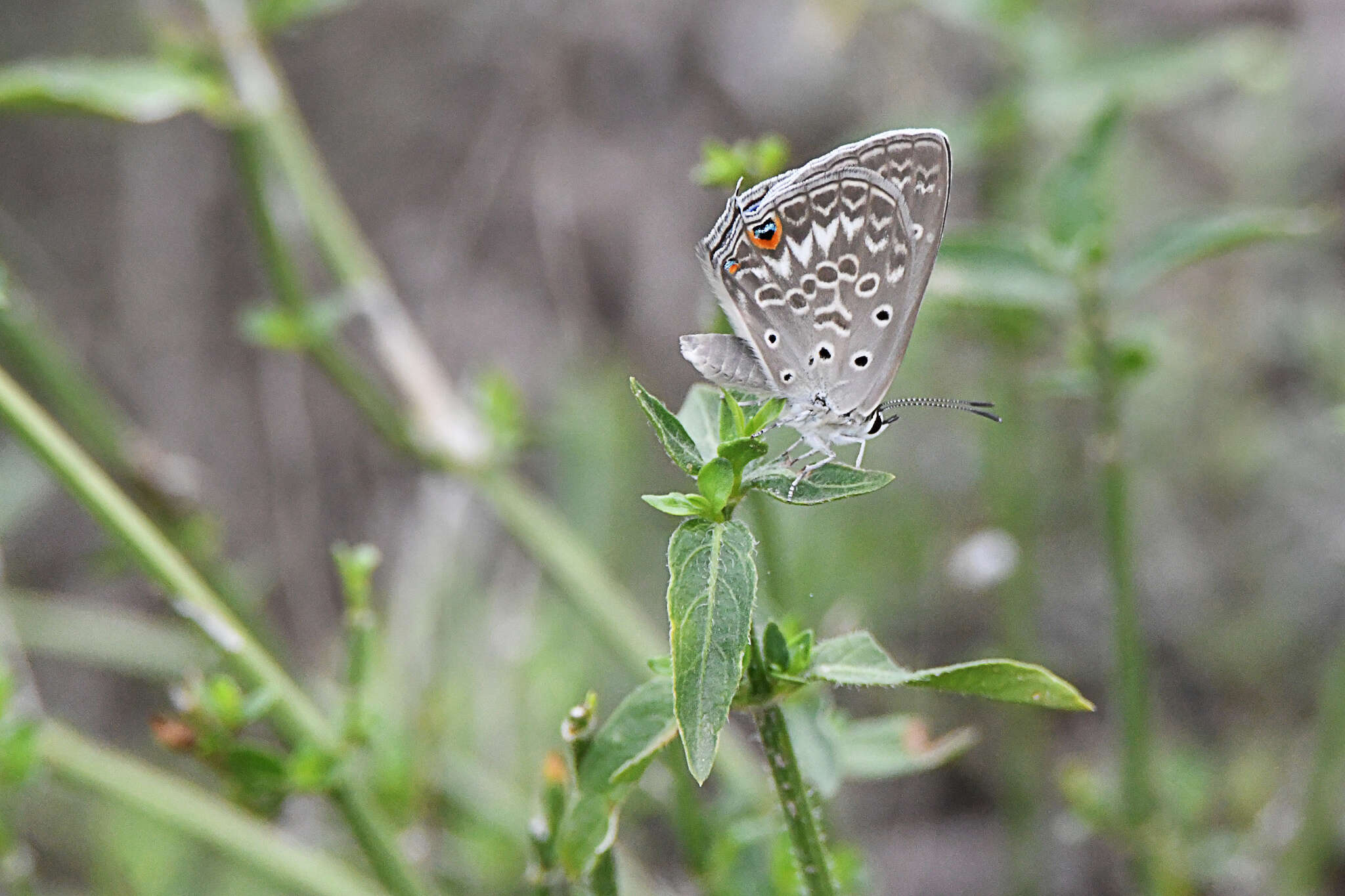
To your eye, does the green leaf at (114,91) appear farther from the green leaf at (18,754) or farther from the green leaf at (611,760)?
the green leaf at (611,760)

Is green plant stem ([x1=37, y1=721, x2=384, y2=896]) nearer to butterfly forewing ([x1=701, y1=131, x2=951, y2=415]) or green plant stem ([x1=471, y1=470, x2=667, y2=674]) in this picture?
green plant stem ([x1=471, y1=470, x2=667, y2=674])

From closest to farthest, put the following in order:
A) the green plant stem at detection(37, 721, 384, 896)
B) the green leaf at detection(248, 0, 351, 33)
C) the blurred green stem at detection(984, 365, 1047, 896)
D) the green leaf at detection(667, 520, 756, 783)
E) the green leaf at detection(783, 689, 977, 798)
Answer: the green leaf at detection(667, 520, 756, 783)
the green leaf at detection(783, 689, 977, 798)
the green plant stem at detection(37, 721, 384, 896)
the green leaf at detection(248, 0, 351, 33)
the blurred green stem at detection(984, 365, 1047, 896)

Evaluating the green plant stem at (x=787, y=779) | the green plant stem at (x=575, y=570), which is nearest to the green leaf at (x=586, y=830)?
the green plant stem at (x=787, y=779)

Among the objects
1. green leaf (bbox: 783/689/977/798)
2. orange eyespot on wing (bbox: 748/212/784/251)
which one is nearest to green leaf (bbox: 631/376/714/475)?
green leaf (bbox: 783/689/977/798)

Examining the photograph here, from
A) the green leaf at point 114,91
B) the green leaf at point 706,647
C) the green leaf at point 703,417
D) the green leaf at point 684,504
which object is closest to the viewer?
the green leaf at point 706,647

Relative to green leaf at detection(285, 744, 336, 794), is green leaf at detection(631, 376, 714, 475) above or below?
above

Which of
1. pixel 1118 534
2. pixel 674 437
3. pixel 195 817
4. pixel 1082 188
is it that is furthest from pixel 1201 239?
pixel 195 817
